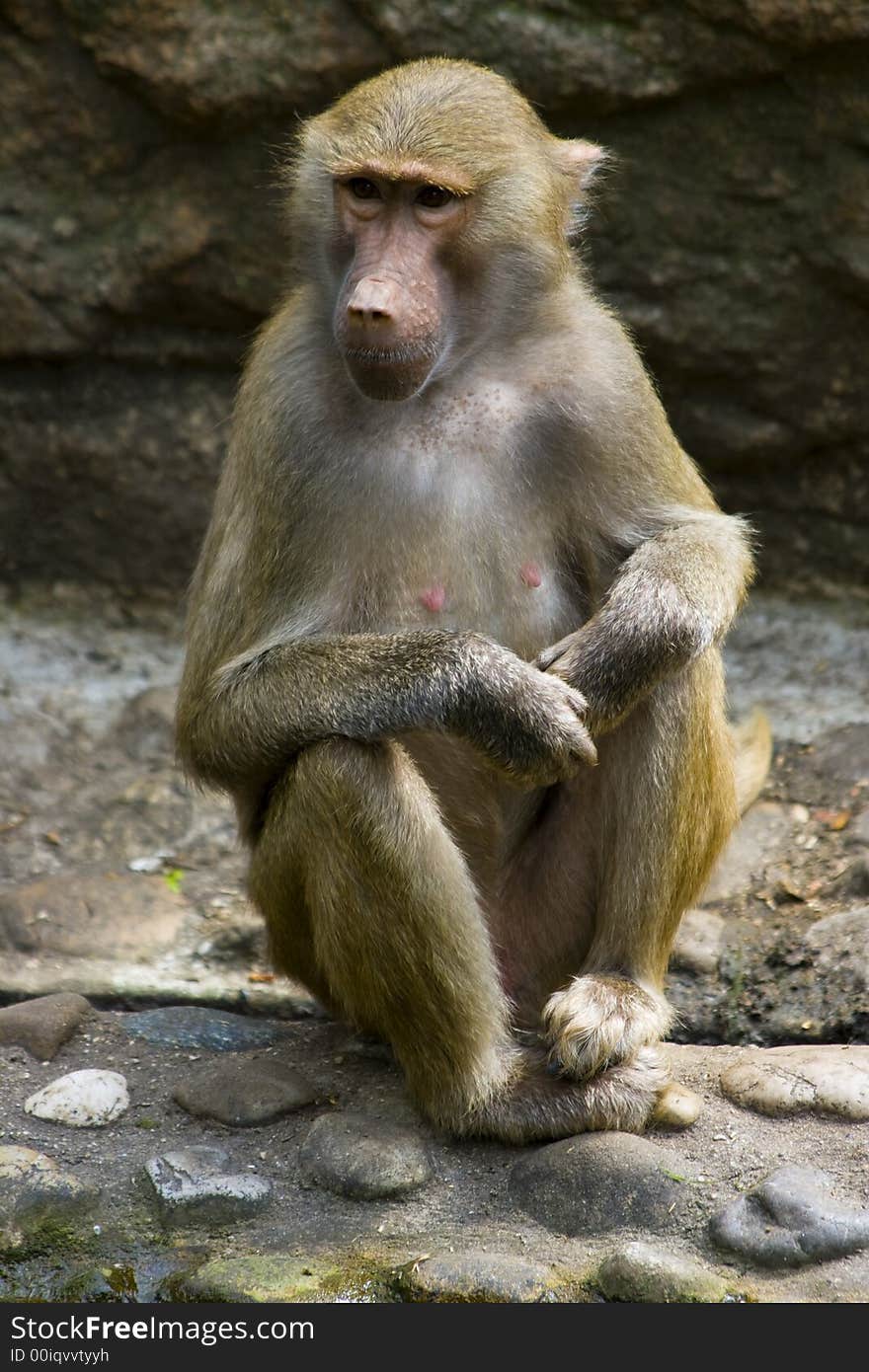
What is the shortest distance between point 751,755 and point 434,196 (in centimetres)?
229

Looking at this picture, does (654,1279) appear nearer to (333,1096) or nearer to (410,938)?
(410,938)

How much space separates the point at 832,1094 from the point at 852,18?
3.37 metres

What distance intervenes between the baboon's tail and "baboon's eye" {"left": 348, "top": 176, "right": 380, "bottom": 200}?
214cm

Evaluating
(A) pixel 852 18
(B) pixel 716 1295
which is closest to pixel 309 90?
(A) pixel 852 18

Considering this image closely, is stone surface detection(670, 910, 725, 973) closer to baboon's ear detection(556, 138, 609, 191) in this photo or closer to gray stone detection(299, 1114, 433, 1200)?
gray stone detection(299, 1114, 433, 1200)

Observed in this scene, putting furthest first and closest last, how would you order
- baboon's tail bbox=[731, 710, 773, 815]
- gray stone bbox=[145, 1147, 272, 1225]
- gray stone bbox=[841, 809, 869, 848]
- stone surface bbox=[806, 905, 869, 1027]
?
baboon's tail bbox=[731, 710, 773, 815]
gray stone bbox=[841, 809, 869, 848]
stone surface bbox=[806, 905, 869, 1027]
gray stone bbox=[145, 1147, 272, 1225]

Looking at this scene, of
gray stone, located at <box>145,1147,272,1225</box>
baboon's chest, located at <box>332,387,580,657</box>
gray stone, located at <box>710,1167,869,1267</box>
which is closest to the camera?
gray stone, located at <box>710,1167,869,1267</box>

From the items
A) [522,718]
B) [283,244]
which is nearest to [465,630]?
[522,718]

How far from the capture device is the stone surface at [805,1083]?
13.6 feet

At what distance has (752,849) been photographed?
18.4 ft

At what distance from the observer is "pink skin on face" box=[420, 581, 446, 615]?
430 centimetres

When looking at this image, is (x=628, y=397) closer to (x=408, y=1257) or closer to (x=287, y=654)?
(x=287, y=654)

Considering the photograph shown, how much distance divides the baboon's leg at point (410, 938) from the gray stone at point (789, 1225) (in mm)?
388

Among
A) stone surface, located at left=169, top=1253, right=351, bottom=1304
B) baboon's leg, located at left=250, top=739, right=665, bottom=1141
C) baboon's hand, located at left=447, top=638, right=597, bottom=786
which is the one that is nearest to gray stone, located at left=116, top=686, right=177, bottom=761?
baboon's leg, located at left=250, top=739, right=665, bottom=1141
